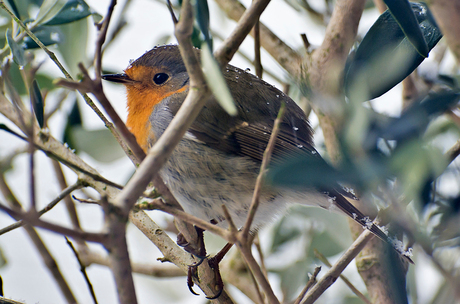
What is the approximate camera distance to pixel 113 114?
2.57 ft

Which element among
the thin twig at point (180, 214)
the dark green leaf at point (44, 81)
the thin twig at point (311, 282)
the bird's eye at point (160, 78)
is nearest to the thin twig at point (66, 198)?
the dark green leaf at point (44, 81)

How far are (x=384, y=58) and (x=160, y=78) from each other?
49.5 inches

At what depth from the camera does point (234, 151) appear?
1767mm

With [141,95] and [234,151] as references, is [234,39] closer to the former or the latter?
[234,151]

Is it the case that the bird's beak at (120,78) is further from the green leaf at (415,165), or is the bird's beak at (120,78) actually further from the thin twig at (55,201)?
the green leaf at (415,165)

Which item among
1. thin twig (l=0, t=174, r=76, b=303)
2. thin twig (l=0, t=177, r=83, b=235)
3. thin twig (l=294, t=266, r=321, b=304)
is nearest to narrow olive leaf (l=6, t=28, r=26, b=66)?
thin twig (l=0, t=177, r=83, b=235)

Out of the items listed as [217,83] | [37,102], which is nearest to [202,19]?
[217,83]

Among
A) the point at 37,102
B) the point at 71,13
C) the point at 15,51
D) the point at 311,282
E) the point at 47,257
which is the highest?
the point at 71,13

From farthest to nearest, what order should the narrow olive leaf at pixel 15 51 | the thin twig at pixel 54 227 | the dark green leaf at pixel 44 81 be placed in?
the dark green leaf at pixel 44 81 → the narrow olive leaf at pixel 15 51 → the thin twig at pixel 54 227

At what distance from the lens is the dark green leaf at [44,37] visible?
1.69m

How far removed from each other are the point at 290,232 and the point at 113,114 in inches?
71.8

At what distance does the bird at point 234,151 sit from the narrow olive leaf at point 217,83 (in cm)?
85

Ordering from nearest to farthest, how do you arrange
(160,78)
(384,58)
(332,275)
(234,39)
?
(234,39) < (384,58) < (332,275) < (160,78)

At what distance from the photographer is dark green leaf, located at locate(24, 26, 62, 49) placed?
169 cm
